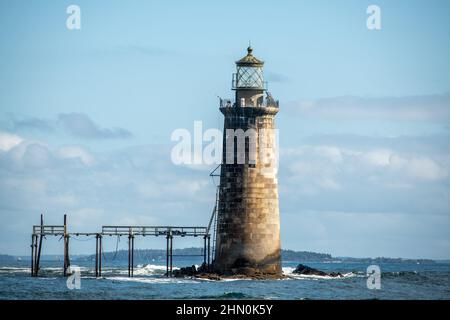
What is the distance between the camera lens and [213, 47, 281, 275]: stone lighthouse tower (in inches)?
3214

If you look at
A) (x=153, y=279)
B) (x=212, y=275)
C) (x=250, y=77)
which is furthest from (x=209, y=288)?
(x=250, y=77)

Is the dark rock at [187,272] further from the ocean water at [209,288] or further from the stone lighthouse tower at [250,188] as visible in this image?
the stone lighthouse tower at [250,188]

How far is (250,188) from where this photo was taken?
268 ft

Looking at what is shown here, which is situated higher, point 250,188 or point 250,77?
point 250,77

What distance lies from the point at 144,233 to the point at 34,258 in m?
12.1

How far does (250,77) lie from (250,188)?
7.31 meters

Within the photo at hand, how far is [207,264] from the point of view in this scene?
290ft

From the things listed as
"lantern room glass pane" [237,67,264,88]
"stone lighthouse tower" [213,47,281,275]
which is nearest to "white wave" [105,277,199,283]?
"stone lighthouse tower" [213,47,281,275]

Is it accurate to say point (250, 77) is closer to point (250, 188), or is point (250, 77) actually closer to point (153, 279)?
point (250, 188)

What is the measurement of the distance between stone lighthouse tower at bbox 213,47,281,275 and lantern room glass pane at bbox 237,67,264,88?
1.38ft

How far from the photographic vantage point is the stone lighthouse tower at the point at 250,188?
8162 centimetres

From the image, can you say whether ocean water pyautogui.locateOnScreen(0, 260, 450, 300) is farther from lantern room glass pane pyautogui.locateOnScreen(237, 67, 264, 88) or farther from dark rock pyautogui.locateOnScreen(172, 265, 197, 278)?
lantern room glass pane pyautogui.locateOnScreen(237, 67, 264, 88)

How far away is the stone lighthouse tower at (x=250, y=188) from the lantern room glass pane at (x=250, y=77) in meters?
0.42

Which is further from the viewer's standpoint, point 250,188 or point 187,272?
point 187,272
